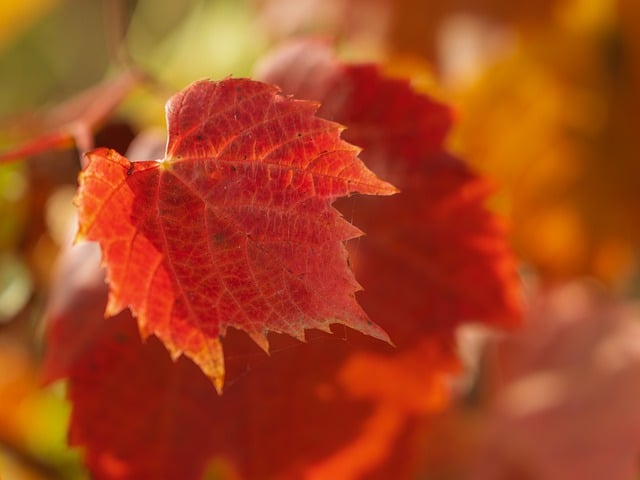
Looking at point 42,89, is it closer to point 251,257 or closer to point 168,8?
point 168,8

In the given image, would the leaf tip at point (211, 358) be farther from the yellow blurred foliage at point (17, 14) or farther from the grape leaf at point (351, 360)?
the yellow blurred foliage at point (17, 14)

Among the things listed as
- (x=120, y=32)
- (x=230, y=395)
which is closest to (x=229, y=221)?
(x=230, y=395)

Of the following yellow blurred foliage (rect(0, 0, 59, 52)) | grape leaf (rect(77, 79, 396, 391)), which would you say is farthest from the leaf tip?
yellow blurred foliage (rect(0, 0, 59, 52))

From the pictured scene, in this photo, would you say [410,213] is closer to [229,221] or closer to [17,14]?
[229,221]

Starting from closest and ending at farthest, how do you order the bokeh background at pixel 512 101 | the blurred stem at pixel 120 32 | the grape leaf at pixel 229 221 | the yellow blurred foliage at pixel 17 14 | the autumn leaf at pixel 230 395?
the grape leaf at pixel 229 221 → the autumn leaf at pixel 230 395 → the blurred stem at pixel 120 32 → the bokeh background at pixel 512 101 → the yellow blurred foliage at pixel 17 14

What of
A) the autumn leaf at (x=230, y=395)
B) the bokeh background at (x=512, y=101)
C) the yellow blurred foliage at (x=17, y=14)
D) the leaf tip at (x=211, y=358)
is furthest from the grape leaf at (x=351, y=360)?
the yellow blurred foliage at (x=17, y=14)

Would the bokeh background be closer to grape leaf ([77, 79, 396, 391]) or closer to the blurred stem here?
the blurred stem

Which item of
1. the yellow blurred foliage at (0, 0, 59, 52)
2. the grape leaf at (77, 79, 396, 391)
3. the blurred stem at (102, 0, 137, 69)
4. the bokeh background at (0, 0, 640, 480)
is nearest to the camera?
the grape leaf at (77, 79, 396, 391)

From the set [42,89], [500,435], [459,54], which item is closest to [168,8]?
[42,89]
